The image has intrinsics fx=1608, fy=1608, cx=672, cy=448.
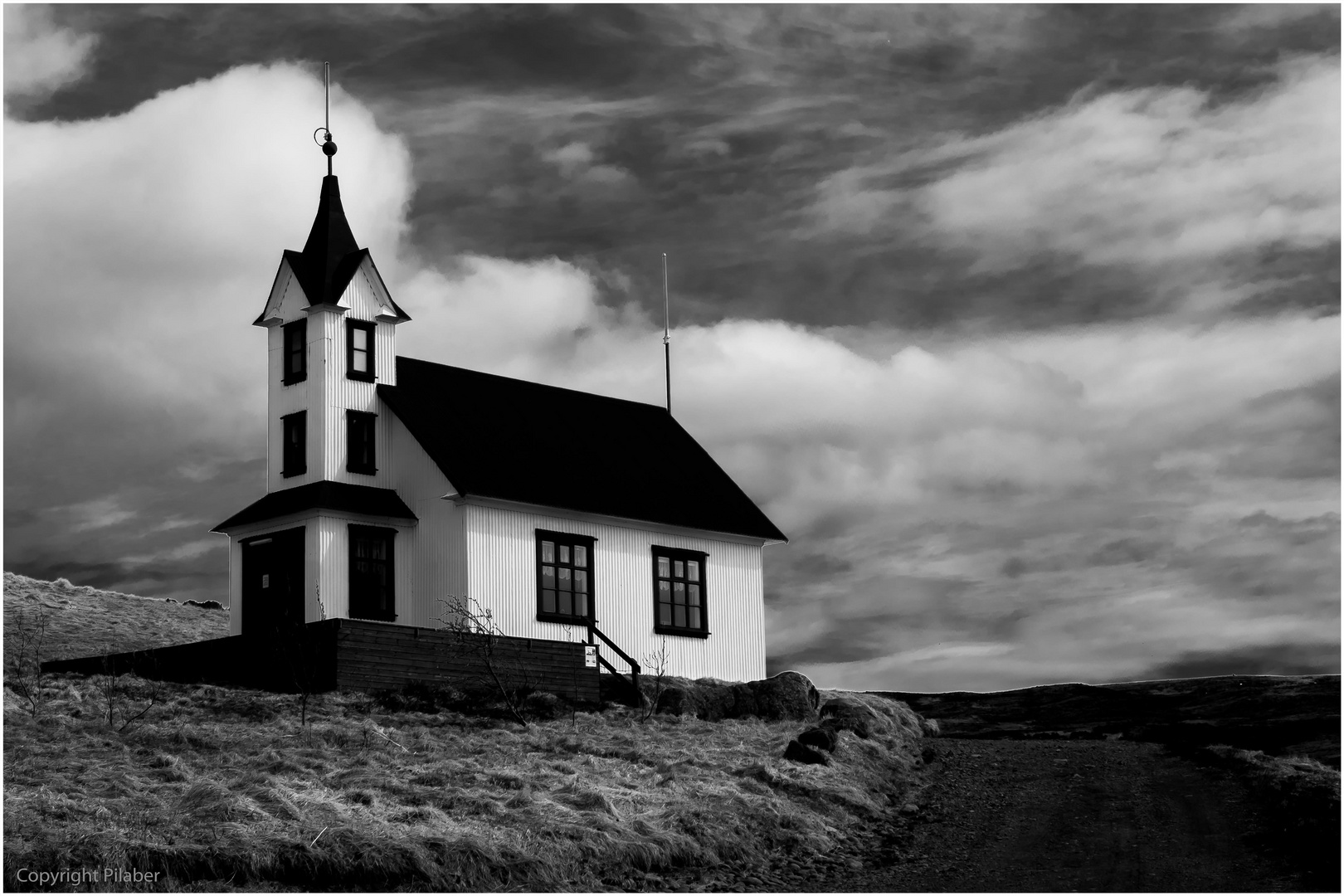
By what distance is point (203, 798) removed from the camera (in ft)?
62.8

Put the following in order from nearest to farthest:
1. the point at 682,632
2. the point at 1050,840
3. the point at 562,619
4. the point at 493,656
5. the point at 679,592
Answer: the point at 1050,840
the point at 493,656
the point at 562,619
the point at 682,632
the point at 679,592

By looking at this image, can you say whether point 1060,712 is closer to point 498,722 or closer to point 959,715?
point 959,715

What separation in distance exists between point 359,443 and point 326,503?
2687 mm

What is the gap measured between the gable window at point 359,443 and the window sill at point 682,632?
297 inches

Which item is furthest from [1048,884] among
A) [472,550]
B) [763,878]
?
[472,550]

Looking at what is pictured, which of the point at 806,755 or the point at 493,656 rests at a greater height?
the point at 493,656

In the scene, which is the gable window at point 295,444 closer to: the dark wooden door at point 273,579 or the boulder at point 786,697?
the dark wooden door at point 273,579

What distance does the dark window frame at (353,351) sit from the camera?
37125mm

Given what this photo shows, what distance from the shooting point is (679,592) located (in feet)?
127

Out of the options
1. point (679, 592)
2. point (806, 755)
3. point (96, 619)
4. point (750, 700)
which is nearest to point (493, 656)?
point (750, 700)

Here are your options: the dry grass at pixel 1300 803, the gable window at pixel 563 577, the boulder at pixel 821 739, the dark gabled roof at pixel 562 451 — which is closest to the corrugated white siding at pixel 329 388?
the dark gabled roof at pixel 562 451

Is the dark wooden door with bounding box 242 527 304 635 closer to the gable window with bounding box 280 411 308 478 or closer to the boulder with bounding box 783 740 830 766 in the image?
the gable window with bounding box 280 411 308 478

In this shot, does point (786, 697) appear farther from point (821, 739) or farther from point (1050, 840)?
point (1050, 840)

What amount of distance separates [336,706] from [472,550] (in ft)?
23.0
